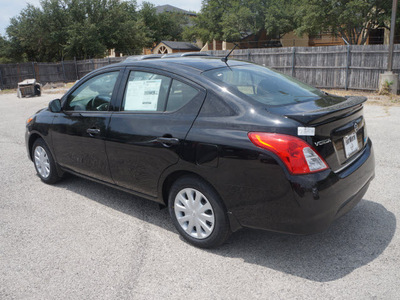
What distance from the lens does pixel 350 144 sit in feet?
10.3

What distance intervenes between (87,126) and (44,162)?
4.68 feet

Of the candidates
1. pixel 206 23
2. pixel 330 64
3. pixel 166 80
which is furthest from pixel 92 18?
pixel 166 80

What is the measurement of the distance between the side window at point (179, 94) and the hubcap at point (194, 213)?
78cm

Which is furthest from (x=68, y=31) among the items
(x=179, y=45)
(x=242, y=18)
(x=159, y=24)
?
(x=159, y=24)

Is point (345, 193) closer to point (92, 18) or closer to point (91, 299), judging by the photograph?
point (91, 299)

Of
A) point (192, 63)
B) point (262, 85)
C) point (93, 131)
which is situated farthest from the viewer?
point (93, 131)

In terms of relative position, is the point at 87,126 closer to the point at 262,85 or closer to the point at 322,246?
the point at 262,85

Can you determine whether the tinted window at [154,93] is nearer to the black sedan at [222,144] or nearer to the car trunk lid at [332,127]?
the black sedan at [222,144]

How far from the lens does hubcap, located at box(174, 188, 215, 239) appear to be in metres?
3.15

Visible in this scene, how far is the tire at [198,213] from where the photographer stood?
306 centimetres

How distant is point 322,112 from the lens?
112 inches

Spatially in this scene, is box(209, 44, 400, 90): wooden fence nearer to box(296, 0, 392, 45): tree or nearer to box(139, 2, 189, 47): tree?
box(296, 0, 392, 45): tree

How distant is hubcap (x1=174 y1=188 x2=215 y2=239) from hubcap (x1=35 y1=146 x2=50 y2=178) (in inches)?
101

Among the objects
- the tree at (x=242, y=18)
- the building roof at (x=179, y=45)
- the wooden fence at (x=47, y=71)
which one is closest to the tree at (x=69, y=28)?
the wooden fence at (x=47, y=71)
